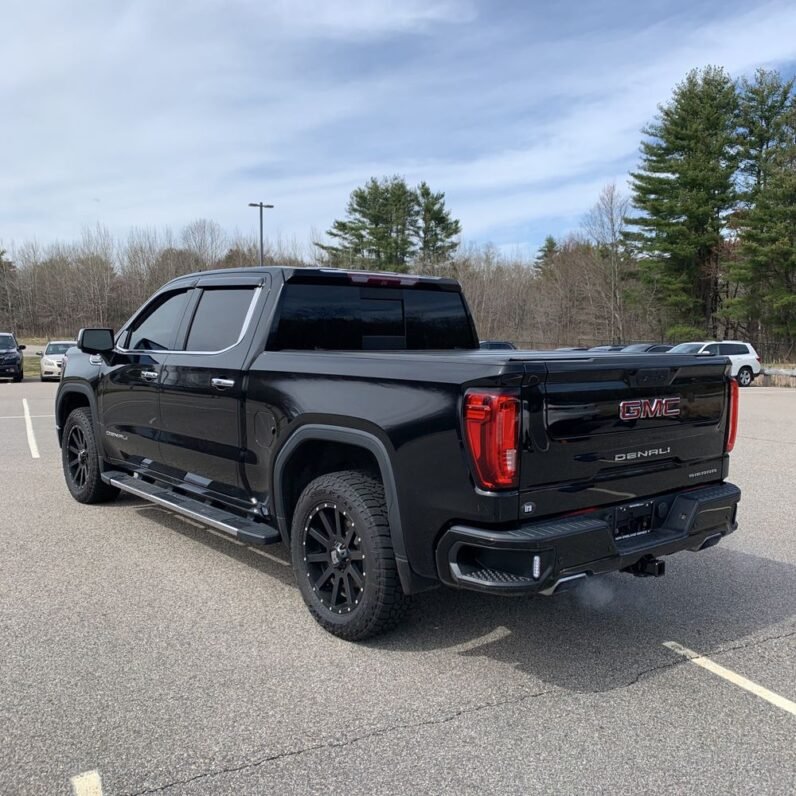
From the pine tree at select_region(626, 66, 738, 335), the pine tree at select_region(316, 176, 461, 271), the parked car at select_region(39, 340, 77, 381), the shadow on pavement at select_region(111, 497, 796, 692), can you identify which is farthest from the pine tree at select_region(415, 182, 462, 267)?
the shadow on pavement at select_region(111, 497, 796, 692)

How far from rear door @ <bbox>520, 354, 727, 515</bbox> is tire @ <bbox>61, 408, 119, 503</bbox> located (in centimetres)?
441

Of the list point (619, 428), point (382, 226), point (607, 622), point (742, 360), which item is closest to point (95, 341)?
point (619, 428)

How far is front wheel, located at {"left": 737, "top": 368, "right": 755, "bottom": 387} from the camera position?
27156 mm

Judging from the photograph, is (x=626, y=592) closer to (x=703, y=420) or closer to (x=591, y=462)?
(x=703, y=420)

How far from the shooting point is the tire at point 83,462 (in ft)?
20.8

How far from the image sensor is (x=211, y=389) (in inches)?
181

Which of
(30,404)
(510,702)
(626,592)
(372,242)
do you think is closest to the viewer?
(510,702)

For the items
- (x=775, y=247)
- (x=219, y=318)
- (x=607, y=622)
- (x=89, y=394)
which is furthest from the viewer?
(x=775, y=247)

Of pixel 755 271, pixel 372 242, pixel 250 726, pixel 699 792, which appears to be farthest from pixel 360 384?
pixel 372 242

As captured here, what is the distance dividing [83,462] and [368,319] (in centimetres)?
334

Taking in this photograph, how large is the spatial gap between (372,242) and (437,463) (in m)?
55.3

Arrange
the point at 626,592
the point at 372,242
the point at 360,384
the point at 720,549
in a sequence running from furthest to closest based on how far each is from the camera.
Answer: the point at 372,242, the point at 720,549, the point at 626,592, the point at 360,384

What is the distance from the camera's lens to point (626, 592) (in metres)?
4.57

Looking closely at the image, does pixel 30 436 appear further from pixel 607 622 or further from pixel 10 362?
pixel 10 362
